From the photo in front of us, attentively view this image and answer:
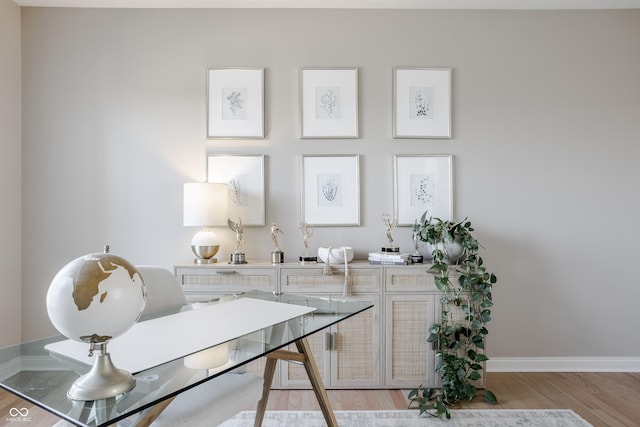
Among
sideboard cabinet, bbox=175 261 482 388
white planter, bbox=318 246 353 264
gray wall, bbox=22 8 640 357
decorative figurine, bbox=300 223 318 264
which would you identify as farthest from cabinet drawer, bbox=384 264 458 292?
decorative figurine, bbox=300 223 318 264

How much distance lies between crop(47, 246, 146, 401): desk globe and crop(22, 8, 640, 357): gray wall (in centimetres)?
189

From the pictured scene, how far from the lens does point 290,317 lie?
1.46 meters

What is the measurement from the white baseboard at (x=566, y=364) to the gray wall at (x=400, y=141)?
0.05 meters

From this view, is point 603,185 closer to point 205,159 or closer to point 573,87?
point 573,87

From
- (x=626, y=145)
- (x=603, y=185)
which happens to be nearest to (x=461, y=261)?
(x=603, y=185)

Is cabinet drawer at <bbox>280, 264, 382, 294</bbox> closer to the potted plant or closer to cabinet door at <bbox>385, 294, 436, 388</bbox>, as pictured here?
cabinet door at <bbox>385, 294, 436, 388</bbox>

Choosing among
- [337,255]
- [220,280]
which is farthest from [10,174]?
[337,255]

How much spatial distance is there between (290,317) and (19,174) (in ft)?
8.52

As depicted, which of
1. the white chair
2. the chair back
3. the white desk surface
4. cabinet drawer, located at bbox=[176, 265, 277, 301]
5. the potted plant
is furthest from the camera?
cabinet drawer, located at bbox=[176, 265, 277, 301]

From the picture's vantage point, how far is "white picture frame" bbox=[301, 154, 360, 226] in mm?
2770

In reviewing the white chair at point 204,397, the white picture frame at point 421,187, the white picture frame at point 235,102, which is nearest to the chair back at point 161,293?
the white chair at point 204,397

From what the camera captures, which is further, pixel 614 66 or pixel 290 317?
pixel 614 66

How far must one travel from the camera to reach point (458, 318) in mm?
2393

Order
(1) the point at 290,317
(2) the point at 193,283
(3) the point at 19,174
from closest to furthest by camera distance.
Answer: (1) the point at 290,317
(2) the point at 193,283
(3) the point at 19,174
